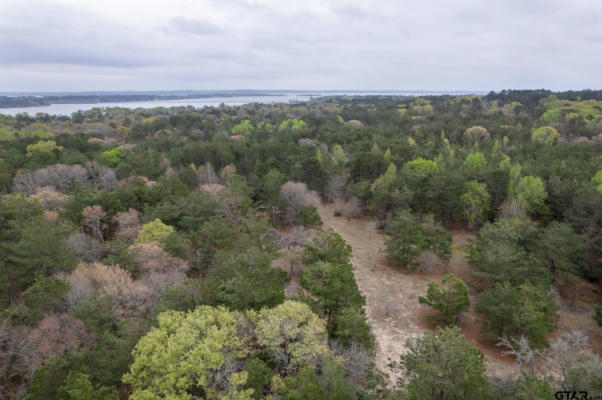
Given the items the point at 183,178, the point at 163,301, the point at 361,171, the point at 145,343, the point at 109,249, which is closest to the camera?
the point at 145,343

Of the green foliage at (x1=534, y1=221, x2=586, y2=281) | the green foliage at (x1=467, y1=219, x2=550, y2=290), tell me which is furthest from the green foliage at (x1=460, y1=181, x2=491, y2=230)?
the green foliage at (x1=534, y1=221, x2=586, y2=281)

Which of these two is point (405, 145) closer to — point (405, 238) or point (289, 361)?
point (405, 238)

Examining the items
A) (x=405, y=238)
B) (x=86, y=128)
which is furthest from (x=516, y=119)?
(x=86, y=128)

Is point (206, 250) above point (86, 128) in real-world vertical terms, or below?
below

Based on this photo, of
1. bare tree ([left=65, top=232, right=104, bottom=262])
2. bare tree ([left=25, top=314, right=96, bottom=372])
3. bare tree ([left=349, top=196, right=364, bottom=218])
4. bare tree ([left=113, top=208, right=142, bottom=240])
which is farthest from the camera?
bare tree ([left=349, top=196, right=364, bottom=218])

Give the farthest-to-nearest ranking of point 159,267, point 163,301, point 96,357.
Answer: point 159,267, point 163,301, point 96,357

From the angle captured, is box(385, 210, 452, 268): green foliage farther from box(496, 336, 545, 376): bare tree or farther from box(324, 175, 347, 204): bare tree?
→ box(324, 175, 347, 204): bare tree

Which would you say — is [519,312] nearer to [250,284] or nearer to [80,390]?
[250,284]
